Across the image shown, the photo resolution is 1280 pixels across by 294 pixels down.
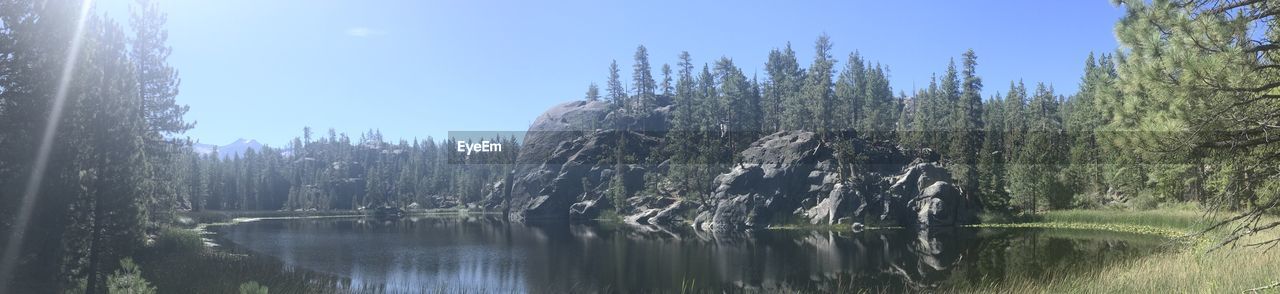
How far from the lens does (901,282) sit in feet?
109

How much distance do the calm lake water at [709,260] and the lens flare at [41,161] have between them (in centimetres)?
880

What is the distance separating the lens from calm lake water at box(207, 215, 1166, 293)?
3478cm

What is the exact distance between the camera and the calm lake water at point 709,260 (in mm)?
34781

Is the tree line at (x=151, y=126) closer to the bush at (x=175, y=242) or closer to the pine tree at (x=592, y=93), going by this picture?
the bush at (x=175, y=242)

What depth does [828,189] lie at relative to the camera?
3573 inches

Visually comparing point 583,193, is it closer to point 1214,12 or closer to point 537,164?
point 537,164

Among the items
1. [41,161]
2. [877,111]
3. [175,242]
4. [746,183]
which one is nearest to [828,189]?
[746,183]

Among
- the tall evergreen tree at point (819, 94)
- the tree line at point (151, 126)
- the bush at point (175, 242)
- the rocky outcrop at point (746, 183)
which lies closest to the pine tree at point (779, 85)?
the tall evergreen tree at point (819, 94)

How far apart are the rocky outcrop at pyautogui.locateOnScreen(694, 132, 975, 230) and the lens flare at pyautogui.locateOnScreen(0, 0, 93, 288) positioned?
7447 cm

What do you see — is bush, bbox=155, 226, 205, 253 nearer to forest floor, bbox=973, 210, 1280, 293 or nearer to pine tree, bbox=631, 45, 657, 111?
forest floor, bbox=973, 210, 1280, 293

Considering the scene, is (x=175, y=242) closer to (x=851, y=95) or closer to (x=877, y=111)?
(x=877, y=111)

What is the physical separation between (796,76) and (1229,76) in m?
130

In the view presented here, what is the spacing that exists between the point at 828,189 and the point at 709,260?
47.2 meters

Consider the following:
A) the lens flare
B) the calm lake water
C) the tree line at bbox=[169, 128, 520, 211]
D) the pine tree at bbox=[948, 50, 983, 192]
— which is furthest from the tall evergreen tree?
the lens flare
